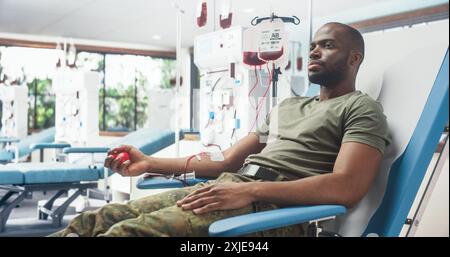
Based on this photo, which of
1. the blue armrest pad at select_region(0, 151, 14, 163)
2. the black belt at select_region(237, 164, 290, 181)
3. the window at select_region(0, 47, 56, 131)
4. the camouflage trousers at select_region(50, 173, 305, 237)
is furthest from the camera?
the blue armrest pad at select_region(0, 151, 14, 163)

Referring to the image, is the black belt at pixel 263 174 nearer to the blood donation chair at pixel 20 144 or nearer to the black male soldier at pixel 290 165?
the black male soldier at pixel 290 165

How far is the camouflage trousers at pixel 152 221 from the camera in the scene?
99cm

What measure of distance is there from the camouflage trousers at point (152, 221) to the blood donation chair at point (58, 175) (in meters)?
1.27

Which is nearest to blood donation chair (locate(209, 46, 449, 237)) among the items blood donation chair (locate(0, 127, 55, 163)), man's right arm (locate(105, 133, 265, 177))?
man's right arm (locate(105, 133, 265, 177))

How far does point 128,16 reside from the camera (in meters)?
2.21

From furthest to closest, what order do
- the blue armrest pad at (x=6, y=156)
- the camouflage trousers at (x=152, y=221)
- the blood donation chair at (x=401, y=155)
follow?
the blue armrest pad at (x=6, y=156)
the blood donation chair at (x=401, y=155)
the camouflage trousers at (x=152, y=221)

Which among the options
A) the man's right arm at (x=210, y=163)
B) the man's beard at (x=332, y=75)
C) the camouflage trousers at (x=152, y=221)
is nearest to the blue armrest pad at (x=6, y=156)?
the man's right arm at (x=210, y=163)

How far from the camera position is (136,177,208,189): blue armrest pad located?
1.41 m

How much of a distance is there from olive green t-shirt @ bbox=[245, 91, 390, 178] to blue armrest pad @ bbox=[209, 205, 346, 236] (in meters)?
0.21

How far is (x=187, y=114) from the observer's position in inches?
113

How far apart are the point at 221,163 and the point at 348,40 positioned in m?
0.55

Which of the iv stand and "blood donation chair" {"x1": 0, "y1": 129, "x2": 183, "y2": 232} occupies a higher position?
the iv stand

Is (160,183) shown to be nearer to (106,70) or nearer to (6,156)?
(106,70)

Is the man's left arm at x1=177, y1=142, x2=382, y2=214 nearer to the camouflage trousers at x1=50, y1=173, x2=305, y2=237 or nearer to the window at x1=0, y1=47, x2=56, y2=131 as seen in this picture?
the camouflage trousers at x1=50, y1=173, x2=305, y2=237
